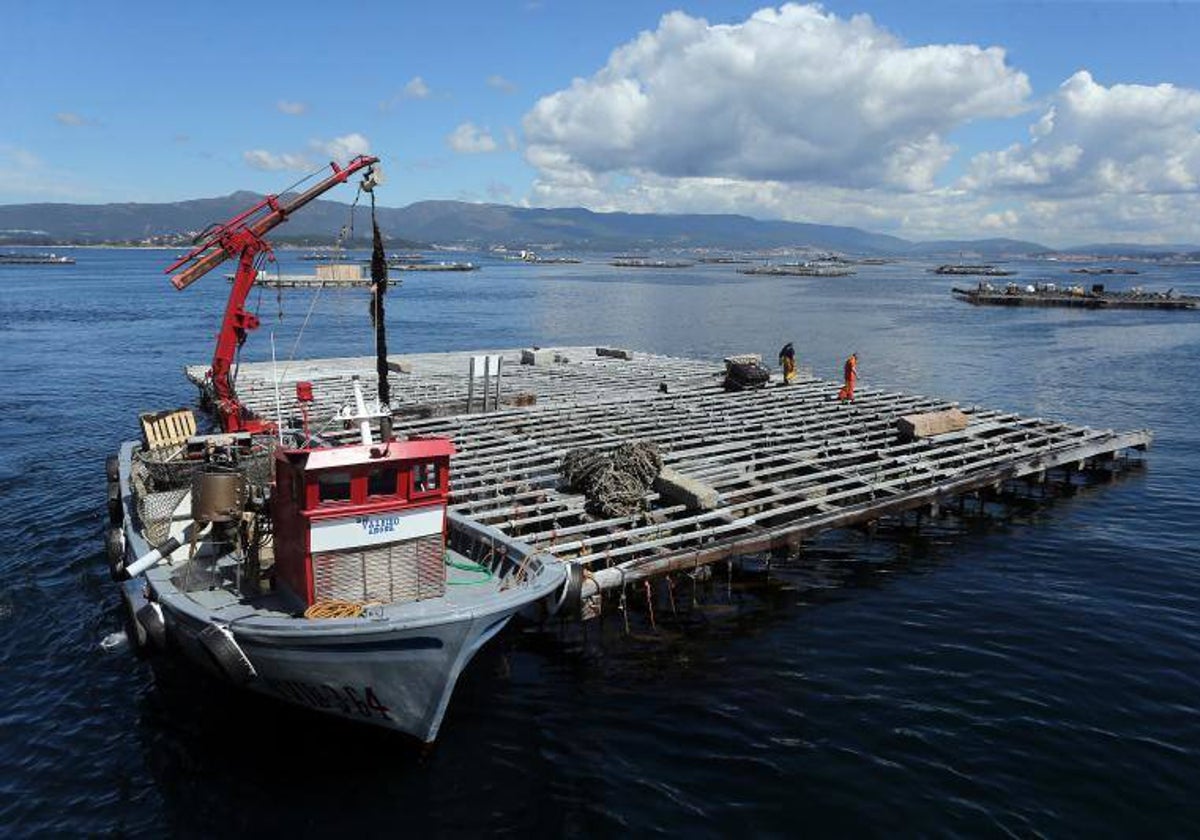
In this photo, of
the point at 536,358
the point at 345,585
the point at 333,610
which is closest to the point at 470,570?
the point at 345,585

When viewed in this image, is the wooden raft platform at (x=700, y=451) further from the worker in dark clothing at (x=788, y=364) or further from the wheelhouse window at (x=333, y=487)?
the wheelhouse window at (x=333, y=487)

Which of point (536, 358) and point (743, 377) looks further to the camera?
point (536, 358)

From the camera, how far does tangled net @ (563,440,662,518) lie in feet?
68.8

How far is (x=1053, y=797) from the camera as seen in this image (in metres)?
13.1

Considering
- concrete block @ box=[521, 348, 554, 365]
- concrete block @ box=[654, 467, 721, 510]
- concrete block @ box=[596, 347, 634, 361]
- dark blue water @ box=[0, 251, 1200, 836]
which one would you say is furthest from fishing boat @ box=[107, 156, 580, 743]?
concrete block @ box=[596, 347, 634, 361]

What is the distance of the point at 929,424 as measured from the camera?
96.0 feet

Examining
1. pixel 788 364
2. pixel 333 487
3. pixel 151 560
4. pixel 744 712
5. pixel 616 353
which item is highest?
pixel 788 364

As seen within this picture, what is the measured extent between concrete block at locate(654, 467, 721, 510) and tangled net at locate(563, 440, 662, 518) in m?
0.33

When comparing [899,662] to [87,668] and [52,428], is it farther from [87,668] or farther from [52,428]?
[52,428]

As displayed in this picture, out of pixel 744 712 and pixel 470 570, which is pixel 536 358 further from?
pixel 744 712

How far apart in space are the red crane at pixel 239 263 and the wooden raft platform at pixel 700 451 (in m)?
2.99

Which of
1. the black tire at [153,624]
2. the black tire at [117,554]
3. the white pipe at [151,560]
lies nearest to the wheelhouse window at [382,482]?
the white pipe at [151,560]

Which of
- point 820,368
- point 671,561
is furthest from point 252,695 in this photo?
point 820,368

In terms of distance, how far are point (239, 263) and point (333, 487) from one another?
17.2 meters
